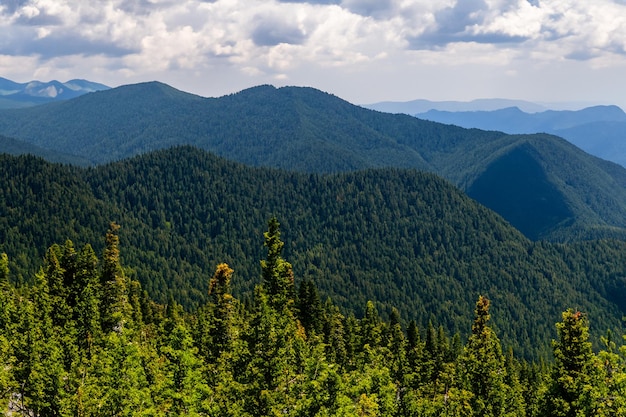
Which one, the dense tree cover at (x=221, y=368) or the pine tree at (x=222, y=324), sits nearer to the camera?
the dense tree cover at (x=221, y=368)

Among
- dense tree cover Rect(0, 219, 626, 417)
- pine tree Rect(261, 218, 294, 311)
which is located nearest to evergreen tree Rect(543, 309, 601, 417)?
dense tree cover Rect(0, 219, 626, 417)

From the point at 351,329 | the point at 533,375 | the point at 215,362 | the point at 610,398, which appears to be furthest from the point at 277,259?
the point at 533,375

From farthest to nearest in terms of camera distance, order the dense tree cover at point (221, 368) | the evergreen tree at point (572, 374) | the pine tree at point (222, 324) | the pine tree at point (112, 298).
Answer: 1. the pine tree at point (112, 298)
2. the pine tree at point (222, 324)
3. the dense tree cover at point (221, 368)
4. the evergreen tree at point (572, 374)

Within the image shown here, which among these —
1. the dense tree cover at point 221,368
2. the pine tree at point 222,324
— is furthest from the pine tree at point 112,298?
the pine tree at point 222,324

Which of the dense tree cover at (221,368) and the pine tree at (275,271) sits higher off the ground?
the pine tree at (275,271)

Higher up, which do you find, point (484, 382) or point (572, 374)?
point (572, 374)

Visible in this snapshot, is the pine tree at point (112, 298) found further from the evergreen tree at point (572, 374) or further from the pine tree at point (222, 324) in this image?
the evergreen tree at point (572, 374)

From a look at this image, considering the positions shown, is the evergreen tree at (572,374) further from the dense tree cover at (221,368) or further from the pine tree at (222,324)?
the pine tree at (222,324)

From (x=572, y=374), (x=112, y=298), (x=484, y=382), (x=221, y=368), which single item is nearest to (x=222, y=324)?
(x=221, y=368)

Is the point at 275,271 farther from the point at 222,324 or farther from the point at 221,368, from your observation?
the point at 222,324

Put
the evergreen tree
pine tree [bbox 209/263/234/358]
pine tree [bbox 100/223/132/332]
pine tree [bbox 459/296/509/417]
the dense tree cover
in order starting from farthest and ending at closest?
pine tree [bbox 100/223/132/332], pine tree [bbox 209/263/234/358], pine tree [bbox 459/296/509/417], the dense tree cover, the evergreen tree

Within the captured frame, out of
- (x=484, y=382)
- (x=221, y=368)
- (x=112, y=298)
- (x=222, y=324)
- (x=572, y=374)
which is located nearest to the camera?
(x=572, y=374)

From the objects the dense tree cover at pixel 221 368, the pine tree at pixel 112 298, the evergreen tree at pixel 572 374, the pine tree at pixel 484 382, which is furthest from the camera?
the pine tree at pixel 112 298

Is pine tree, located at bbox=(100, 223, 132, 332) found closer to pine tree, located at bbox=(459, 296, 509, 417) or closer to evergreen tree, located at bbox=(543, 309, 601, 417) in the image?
pine tree, located at bbox=(459, 296, 509, 417)
